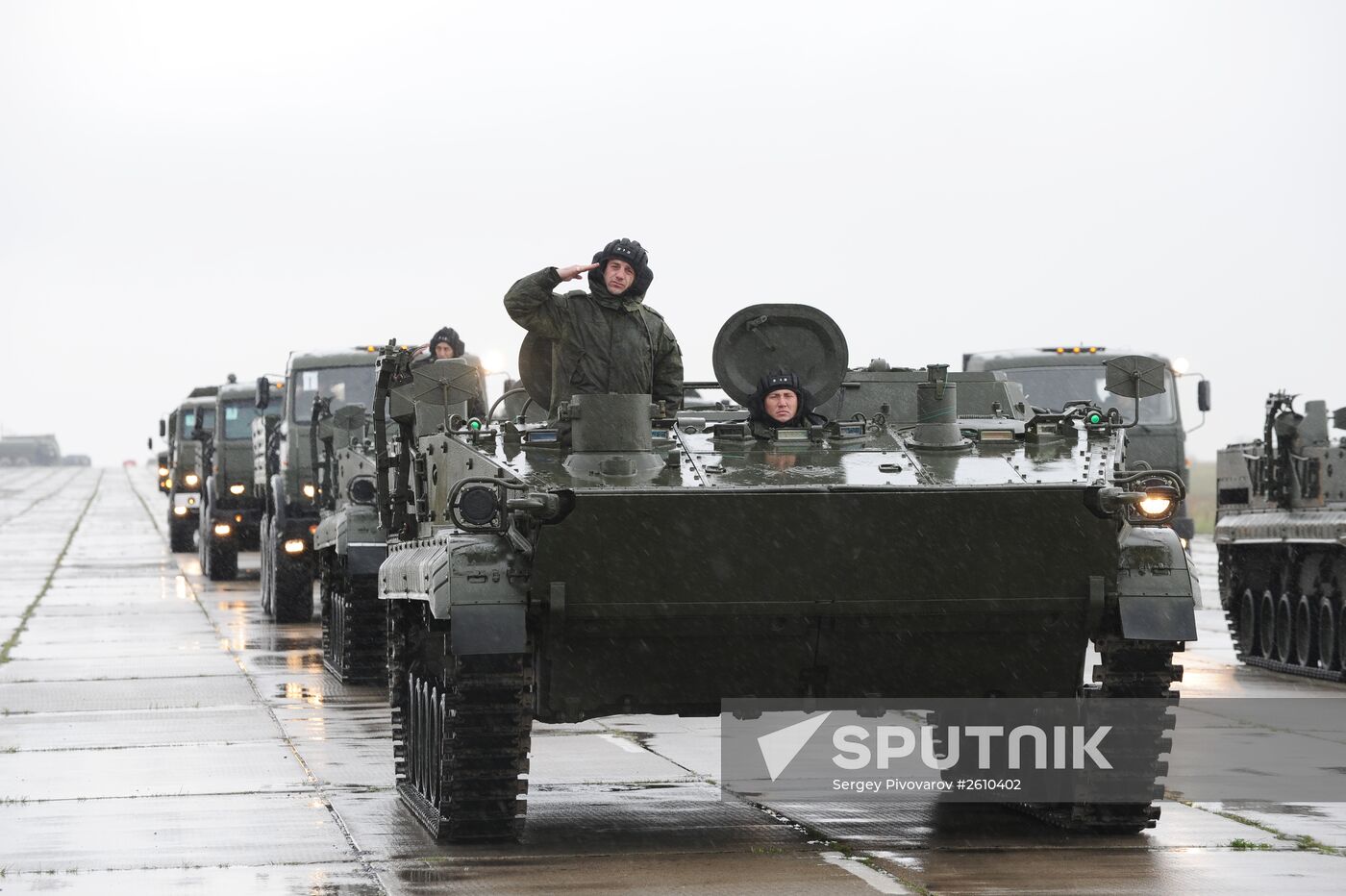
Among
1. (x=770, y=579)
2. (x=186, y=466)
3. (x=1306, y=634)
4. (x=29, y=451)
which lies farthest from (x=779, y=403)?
(x=29, y=451)

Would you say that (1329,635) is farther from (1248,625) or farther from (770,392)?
(770,392)

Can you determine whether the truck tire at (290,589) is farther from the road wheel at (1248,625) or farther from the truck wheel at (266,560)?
the road wheel at (1248,625)

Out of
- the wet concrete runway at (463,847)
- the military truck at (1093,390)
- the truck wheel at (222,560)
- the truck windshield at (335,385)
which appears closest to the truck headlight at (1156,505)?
the wet concrete runway at (463,847)

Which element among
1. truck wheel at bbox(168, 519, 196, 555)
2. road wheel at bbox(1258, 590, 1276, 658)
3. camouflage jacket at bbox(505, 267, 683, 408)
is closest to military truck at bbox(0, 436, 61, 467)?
truck wheel at bbox(168, 519, 196, 555)

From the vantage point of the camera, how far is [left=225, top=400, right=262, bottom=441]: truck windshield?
1310 inches

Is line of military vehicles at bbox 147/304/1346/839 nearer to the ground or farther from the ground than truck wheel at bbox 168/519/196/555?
farther from the ground

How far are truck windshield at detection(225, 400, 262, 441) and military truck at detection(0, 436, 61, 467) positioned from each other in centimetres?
10581

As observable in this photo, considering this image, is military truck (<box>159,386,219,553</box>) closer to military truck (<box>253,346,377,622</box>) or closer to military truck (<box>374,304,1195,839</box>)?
military truck (<box>253,346,377,622</box>)

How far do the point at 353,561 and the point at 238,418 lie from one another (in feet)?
53.4

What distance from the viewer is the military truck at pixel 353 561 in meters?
18.1

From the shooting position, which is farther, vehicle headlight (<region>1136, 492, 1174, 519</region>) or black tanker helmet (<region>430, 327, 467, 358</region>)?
black tanker helmet (<region>430, 327, 467, 358</region>)

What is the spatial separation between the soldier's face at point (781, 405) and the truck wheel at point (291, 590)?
15.7 metres

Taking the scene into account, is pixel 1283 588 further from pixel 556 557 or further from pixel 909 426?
pixel 556 557

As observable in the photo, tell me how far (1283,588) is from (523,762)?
12.2 metres
